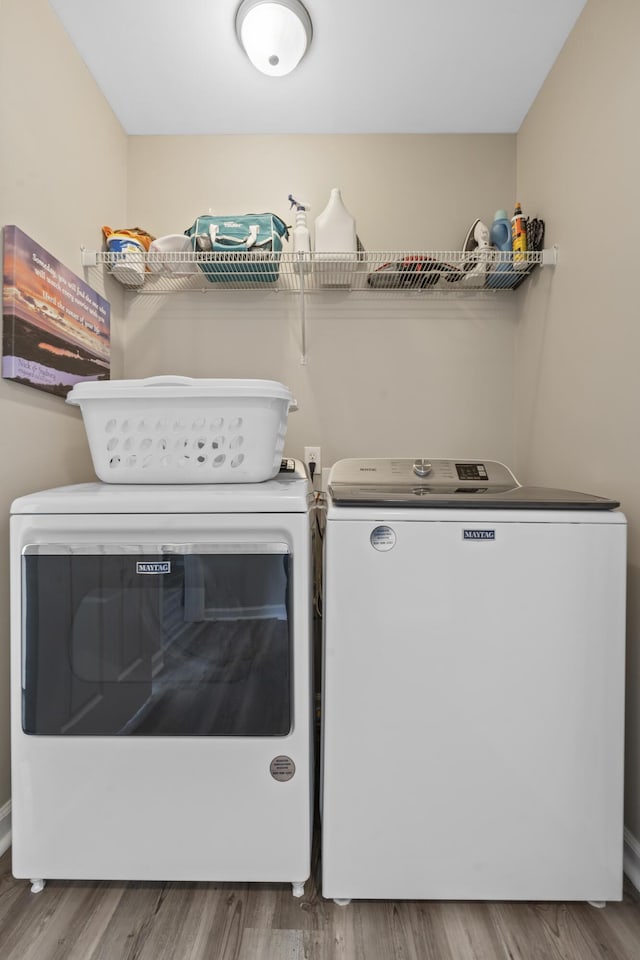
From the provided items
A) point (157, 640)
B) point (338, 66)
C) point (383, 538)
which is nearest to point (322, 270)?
point (338, 66)

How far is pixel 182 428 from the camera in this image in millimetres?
1449

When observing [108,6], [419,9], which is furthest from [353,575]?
[108,6]

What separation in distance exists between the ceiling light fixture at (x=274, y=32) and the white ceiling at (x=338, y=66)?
5 centimetres

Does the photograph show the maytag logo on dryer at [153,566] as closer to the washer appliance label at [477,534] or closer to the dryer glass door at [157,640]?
the dryer glass door at [157,640]

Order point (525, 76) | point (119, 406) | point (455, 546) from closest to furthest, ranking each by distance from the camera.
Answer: point (455, 546) < point (119, 406) < point (525, 76)

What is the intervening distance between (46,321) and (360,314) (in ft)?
3.80

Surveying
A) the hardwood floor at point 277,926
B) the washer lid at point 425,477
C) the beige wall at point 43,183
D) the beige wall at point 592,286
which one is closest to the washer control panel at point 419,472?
the washer lid at point 425,477

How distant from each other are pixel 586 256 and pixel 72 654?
70.5 inches

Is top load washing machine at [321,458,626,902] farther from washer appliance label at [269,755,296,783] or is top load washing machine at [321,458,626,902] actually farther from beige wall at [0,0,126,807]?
beige wall at [0,0,126,807]

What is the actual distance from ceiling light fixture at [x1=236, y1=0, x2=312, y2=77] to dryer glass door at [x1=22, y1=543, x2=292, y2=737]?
1.54m

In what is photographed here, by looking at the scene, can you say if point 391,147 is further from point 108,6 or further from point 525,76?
point 108,6

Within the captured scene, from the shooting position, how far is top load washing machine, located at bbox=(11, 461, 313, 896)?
1272mm

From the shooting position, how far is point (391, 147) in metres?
2.18

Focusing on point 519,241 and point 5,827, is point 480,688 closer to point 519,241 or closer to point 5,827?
point 5,827
